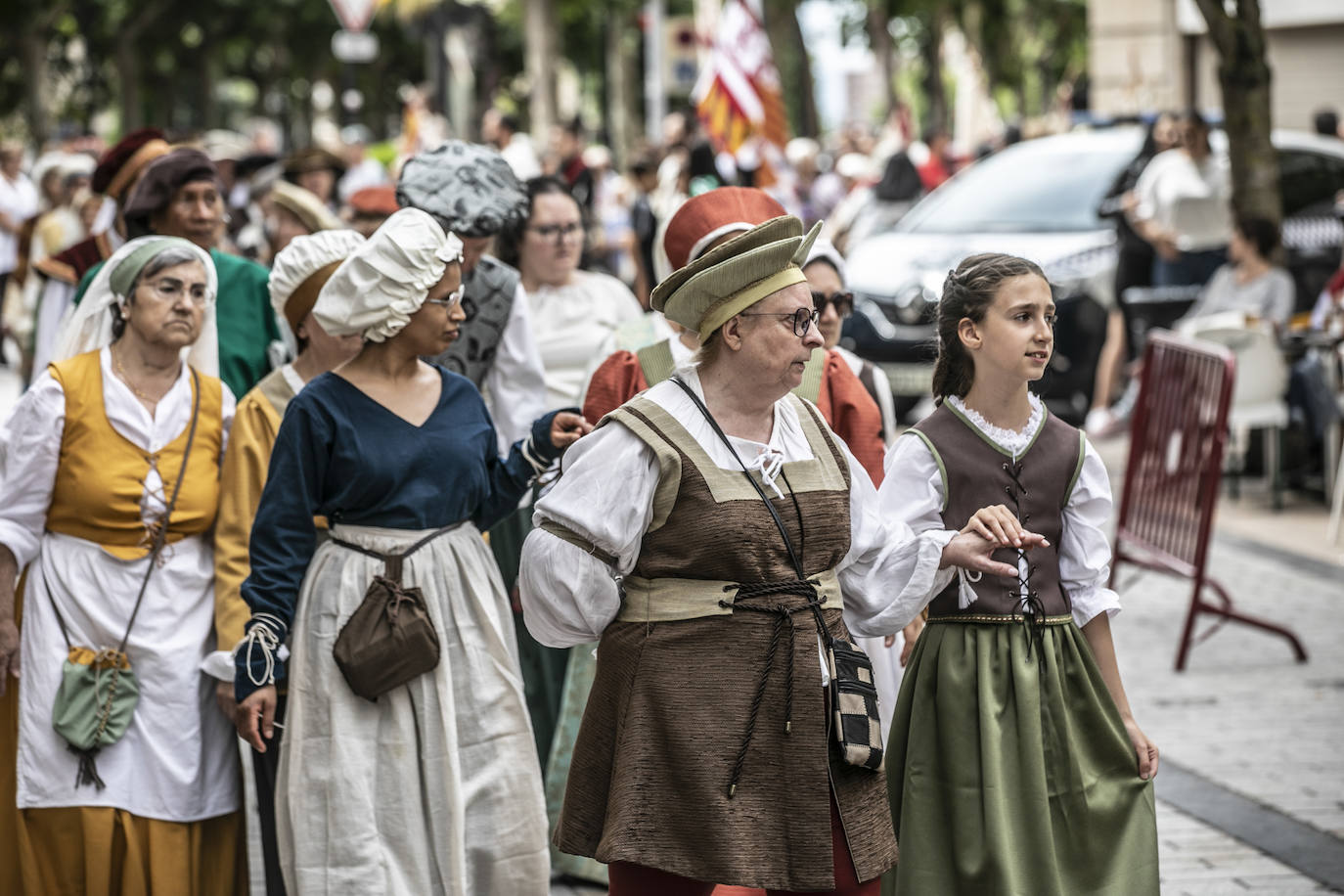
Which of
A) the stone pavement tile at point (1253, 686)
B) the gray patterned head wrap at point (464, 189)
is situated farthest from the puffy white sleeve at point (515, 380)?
the stone pavement tile at point (1253, 686)

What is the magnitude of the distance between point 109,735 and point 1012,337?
242 cm

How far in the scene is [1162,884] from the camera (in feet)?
18.9

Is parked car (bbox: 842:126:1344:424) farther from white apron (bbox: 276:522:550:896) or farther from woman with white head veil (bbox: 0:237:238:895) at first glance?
white apron (bbox: 276:522:550:896)

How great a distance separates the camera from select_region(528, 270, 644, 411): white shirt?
6.84m

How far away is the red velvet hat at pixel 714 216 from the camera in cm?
504

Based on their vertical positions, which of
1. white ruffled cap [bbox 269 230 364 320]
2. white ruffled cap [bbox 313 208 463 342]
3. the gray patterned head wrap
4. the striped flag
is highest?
the striped flag

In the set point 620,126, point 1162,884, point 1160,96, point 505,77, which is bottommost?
point 1162,884

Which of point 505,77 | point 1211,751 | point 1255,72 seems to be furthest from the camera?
point 505,77

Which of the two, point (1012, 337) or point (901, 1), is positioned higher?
point (901, 1)

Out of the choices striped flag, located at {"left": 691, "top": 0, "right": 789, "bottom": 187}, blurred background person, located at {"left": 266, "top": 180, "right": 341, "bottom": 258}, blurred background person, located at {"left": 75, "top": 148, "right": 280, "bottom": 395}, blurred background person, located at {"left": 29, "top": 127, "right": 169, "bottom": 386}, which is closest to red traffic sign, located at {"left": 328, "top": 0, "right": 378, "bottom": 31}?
striped flag, located at {"left": 691, "top": 0, "right": 789, "bottom": 187}

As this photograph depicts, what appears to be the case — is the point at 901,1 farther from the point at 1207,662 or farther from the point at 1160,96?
the point at 1207,662

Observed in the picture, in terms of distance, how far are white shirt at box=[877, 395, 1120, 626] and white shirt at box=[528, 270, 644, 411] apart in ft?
8.03

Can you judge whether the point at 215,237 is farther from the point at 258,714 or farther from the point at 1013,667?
the point at 1013,667

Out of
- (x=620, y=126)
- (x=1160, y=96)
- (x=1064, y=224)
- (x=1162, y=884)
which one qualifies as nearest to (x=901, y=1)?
(x=620, y=126)
